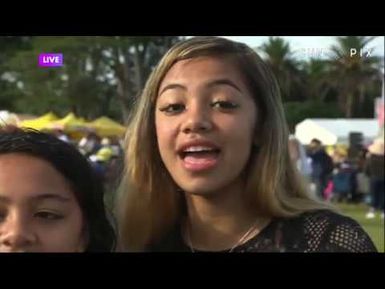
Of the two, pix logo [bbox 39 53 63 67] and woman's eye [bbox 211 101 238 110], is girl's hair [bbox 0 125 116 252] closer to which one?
pix logo [bbox 39 53 63 67]

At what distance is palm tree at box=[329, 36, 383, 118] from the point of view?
4.58 ft

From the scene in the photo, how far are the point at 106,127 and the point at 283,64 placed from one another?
450mm

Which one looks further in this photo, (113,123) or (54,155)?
(113,123)

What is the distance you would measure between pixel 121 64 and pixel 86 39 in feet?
0.56

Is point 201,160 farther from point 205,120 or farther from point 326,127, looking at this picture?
point 326,127

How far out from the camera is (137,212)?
1.28 meters

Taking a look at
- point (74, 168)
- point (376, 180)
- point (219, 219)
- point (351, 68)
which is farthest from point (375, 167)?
point (74, 168)

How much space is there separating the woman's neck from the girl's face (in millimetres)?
38

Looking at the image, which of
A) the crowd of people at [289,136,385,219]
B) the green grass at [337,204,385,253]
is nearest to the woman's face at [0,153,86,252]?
the crowd of people at [289,136,385,219]

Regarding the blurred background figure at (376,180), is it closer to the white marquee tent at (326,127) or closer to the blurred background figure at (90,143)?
the white marquee tent at (326,127)

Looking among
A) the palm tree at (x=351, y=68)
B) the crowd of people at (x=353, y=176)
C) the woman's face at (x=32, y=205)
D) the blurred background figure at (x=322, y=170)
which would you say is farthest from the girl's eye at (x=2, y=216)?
the blurred background figure at (x=322, y=170)
